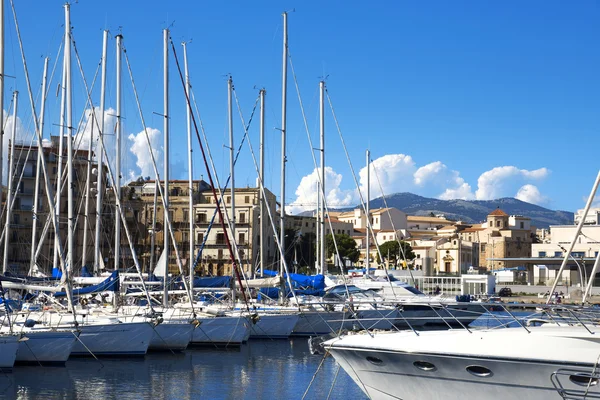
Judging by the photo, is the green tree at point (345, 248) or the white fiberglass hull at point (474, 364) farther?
the green tree at point (345, 248)

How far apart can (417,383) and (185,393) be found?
9810 millimetres

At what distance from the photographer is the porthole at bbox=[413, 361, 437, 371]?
19.1m

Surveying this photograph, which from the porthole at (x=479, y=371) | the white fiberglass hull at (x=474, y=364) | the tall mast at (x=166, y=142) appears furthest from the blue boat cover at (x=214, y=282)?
the porthole at (x=479, y=371)

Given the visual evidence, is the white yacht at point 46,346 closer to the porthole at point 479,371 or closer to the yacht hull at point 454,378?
the yacht hull at point 454,378

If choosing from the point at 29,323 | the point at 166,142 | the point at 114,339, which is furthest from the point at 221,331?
the point at 29,323

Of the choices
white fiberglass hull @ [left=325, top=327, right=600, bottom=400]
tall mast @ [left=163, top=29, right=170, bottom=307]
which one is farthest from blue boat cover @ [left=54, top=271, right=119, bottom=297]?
white fiberglass hull @ [left=325, top=327, right=600, bottom=400]

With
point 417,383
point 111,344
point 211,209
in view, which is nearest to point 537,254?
point 211,209

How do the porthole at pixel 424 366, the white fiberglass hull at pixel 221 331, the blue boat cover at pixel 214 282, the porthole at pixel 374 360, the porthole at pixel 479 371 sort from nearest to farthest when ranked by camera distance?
the porthole at pixel 479 371 < the porthole at pixel 424 366 < the porthole at pixel 374 360 < the white fiberglass hull at pixel 221 331 < the blue boat cover at pixel 214 282

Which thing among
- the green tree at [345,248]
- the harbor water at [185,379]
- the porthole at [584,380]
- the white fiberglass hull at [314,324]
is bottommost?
the harbor water at [185,379]

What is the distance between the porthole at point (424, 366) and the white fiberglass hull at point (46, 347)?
15479mm

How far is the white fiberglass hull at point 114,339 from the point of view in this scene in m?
32.3

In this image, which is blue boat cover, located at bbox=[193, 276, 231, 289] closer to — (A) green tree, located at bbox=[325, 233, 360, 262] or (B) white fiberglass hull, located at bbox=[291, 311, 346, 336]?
(B) white fiberglass hull, located at bbox=[291, 311, 346, 336]

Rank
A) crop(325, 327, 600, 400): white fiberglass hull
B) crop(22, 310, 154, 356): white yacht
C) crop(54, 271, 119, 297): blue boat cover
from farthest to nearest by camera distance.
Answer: crop(54, 271, 119, 297): blue boat cover, crop(22, 310, 154, 356): white yacht, crop(325, 327, 600, 400): white fiberglass hull

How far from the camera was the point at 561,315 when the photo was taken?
67.0ft
